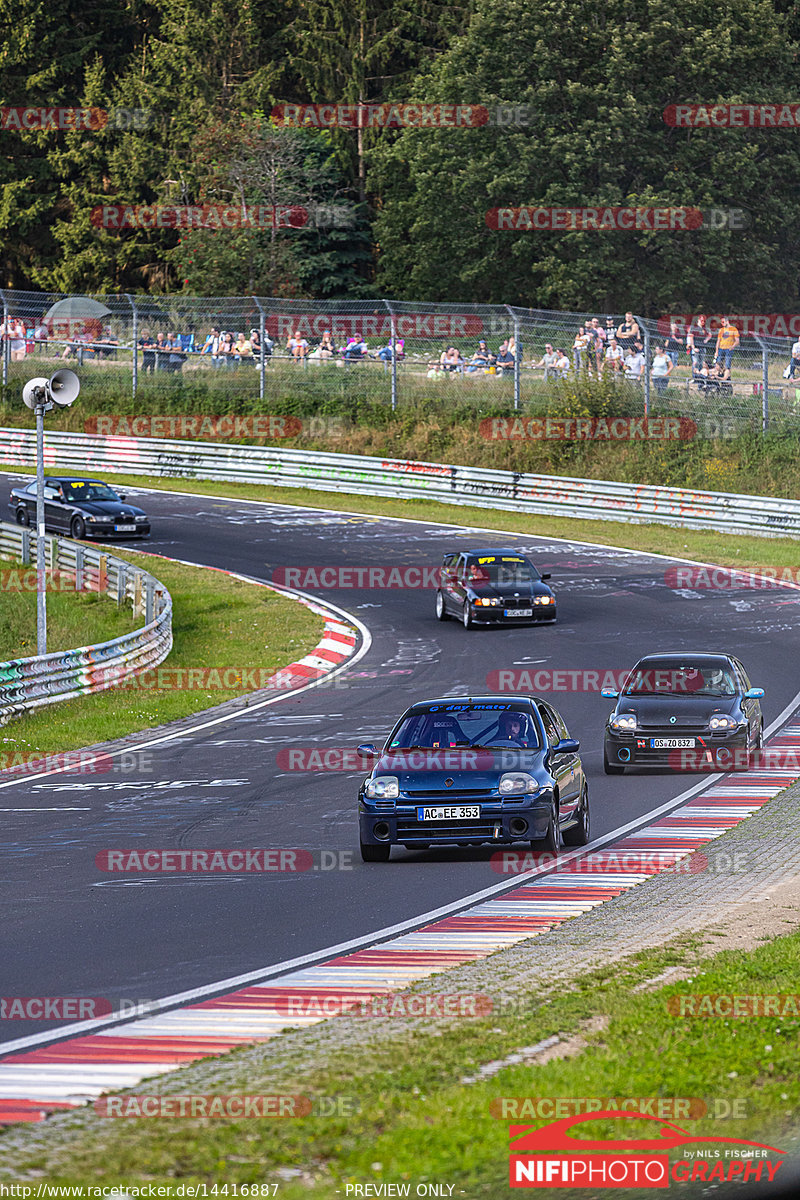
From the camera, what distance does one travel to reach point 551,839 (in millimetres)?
13664

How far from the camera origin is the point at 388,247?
6825 centimetres

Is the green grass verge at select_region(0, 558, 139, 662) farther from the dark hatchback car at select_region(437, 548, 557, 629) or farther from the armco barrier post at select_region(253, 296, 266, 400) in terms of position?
the armco barrier post at select_region(253, 296, 266, 400)

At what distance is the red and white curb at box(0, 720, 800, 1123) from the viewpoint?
726 cm

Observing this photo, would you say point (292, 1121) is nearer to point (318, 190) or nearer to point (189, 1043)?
point (189, 1043)

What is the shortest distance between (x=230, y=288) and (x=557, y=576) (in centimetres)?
3212

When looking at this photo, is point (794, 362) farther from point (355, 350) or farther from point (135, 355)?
point (135, 355)

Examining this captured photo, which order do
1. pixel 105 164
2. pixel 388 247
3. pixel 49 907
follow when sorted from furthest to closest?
pixel 105 164
pixel 388 247
pixel 49 907

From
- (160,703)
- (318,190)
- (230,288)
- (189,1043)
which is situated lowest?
(160,703)

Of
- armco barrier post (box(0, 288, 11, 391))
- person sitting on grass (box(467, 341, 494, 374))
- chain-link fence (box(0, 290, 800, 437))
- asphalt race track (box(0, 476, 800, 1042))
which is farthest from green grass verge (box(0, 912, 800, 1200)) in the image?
armco barrier post (box(0, 288, 11, 391))

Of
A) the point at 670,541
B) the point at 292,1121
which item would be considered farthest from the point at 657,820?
the point at 670,541

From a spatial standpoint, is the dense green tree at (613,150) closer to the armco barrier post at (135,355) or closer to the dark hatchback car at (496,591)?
the armco barrier post at (135,355)

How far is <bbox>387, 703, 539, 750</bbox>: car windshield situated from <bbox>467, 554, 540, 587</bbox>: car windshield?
15567 mm

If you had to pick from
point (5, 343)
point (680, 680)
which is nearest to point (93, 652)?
point (680, 680)

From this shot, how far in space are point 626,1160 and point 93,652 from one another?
19258mm
